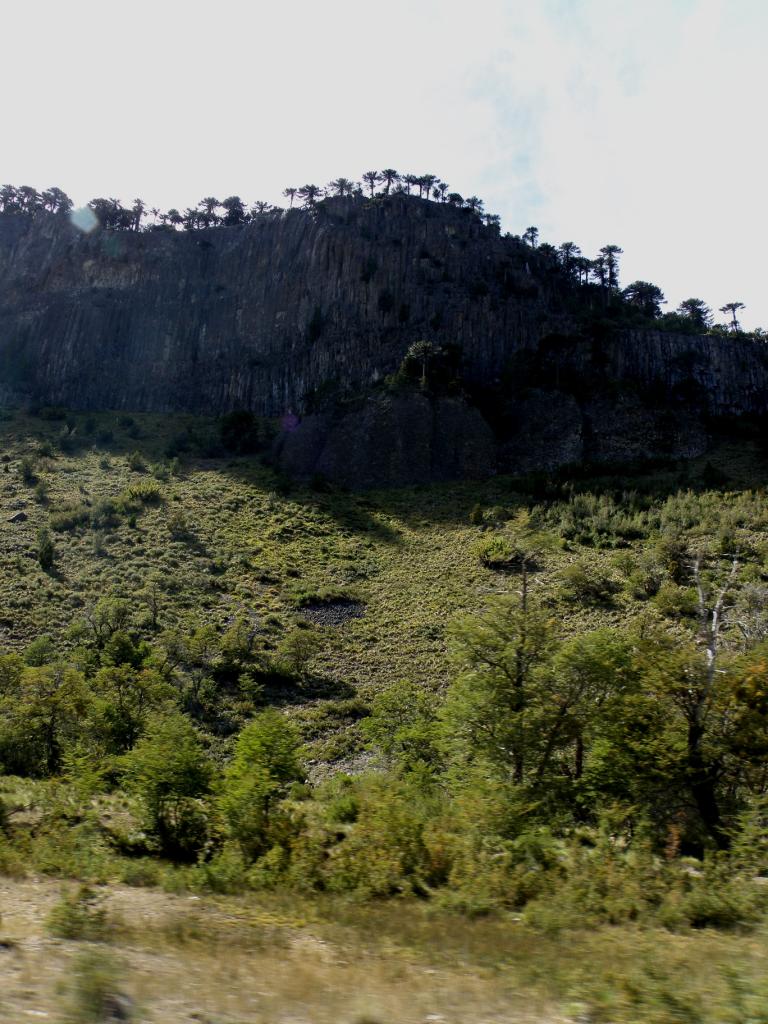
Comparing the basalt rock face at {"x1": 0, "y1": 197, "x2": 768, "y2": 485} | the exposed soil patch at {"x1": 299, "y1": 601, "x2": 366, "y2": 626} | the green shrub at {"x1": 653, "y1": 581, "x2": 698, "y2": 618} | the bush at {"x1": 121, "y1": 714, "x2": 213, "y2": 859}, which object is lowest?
the exposed soil patch at {"x1": 299, "y1": 601, "x2": 366, "y2": 626}

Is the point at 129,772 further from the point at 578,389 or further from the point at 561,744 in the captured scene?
the point at 578,389

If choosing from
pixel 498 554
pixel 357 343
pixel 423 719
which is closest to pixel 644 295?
pixel 357 343

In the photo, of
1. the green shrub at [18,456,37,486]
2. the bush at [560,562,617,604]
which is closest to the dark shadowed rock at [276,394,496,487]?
the green shrub at [18,456,37,486]

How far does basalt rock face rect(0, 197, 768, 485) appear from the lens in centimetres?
7194

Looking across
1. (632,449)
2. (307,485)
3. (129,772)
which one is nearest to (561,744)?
(129,772)

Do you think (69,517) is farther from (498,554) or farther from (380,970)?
(380,970)

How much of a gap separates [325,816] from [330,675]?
67.4ft

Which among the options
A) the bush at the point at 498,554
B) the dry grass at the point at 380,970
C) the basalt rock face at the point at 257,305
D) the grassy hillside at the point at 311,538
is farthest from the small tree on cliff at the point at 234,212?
the dry grass at the point at 380,970

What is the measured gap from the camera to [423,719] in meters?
25.8

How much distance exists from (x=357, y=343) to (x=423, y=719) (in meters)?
63.5

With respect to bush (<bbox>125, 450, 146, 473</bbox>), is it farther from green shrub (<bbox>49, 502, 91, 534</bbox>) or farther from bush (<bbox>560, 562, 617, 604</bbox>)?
bush (<bbox>560, 562, 617, 604</bbox>)

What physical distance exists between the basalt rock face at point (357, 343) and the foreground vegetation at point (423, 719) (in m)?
13.4

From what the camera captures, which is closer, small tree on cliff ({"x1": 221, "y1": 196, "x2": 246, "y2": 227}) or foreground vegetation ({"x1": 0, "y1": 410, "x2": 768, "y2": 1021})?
foreground vegetation ({"x1": 0, "y1": 410, "x2": 768, "y2": 1021})

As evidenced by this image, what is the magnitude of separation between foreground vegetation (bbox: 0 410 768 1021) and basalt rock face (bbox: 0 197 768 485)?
44.0 ft
